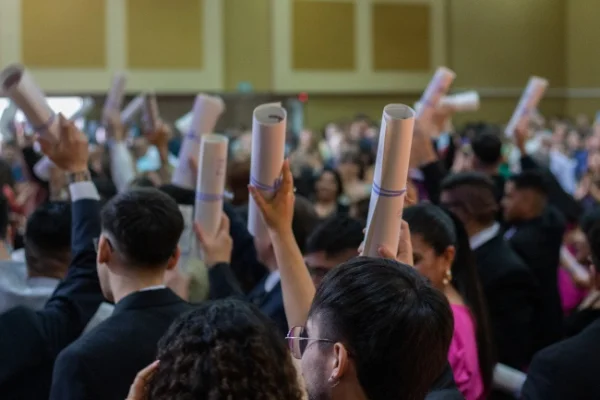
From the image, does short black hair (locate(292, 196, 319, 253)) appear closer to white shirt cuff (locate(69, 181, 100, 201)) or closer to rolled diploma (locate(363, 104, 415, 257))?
white shirt cuff (locate(69, 181, 100, 201))

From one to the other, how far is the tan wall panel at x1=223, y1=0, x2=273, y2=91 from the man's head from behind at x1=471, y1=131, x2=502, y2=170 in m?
9.84

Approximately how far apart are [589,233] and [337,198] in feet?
10.7

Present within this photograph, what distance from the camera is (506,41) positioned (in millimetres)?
9219

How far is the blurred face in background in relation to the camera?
5.81 metres

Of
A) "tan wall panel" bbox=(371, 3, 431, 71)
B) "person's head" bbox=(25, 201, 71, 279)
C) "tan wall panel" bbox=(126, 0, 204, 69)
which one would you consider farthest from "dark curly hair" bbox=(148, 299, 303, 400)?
"tan wall panel" bbox=(371, 3, 431, 71)

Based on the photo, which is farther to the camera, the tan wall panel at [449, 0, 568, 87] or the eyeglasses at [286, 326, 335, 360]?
the tan wall panel at [449, 0, 568, 87]

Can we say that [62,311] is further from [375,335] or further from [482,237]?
[482,237]

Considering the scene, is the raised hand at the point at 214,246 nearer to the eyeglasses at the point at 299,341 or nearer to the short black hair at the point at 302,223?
the short black hair at the point at 302,223

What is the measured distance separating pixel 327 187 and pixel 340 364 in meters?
4.40

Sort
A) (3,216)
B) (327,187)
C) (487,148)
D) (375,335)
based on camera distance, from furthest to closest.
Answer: (327,187), (487,148), (3,216), (375,335)

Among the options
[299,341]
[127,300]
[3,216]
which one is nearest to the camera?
[299,341]

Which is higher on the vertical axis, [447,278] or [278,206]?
[278,206]

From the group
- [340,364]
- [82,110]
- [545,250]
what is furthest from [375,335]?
[82,110]

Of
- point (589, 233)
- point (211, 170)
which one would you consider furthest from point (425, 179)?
point (211, 170)
